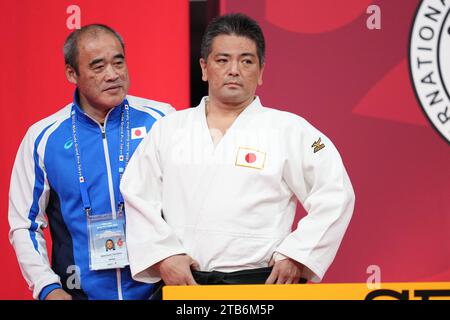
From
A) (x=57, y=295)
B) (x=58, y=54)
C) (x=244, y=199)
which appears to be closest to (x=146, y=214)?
(x=244, y=199)

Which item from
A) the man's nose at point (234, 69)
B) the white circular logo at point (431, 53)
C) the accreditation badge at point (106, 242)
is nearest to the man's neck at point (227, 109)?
the man's nose at point (234, 69)

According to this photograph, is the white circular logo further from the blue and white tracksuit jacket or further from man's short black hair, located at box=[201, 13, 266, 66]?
the blue and white tracksuit jacket

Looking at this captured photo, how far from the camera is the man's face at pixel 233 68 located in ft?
8.83

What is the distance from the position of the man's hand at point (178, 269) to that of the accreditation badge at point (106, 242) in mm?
198

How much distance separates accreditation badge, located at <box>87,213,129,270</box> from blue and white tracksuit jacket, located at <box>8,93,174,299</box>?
0.09ft

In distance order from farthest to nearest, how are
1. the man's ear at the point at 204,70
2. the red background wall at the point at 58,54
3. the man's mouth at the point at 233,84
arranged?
1. the red background wall at the point at 58,54
2. the man's ear at the point at 204,70
3. the man's mouth at the point at 233,84

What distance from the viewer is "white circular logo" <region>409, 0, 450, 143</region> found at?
3104 mm

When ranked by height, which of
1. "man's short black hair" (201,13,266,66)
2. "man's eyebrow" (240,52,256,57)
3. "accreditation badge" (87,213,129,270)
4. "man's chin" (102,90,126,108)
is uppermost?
"man's short black hair" (201,13,266,66)

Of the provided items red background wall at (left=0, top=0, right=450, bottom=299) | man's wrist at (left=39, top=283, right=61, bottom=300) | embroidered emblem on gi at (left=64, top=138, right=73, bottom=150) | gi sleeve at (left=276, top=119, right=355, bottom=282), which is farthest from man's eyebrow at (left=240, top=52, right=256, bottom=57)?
man's wrist at (left=39, top=283, right=61, bottom=300)

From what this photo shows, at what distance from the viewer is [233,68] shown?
2.68 metres

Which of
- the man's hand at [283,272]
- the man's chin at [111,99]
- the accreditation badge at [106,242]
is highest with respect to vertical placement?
the man's chin at [111,99]

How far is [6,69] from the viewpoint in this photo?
10.2 ft

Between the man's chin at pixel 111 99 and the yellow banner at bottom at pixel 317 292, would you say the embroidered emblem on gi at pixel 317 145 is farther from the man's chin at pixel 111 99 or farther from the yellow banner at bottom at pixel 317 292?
the man's chin at pixel 111 99
